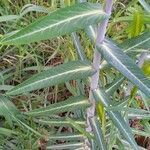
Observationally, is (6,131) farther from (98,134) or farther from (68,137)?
(98,134)

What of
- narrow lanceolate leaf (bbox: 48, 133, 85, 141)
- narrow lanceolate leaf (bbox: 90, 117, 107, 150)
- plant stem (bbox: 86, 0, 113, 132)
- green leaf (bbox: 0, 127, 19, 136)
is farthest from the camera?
green leaf (bbox: 0, 127, 19, 136)

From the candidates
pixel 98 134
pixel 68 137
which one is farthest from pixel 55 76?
pixel 68 137

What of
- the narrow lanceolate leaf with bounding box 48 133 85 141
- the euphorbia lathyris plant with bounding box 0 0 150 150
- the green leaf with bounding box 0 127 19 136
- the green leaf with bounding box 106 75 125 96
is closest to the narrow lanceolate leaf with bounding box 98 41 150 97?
the euphorbia lathyris plant with bounding box 0 0 150 150

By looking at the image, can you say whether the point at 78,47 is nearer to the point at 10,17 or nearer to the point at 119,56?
the point at 119,56

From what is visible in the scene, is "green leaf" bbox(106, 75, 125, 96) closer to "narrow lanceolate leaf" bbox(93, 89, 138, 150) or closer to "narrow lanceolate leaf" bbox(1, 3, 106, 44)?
"narrow lanceolate leaf" bbox(93, 89, 138, 150)

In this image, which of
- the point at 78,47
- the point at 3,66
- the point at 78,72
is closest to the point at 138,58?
the point at 78,47

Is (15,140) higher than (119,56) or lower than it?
lower

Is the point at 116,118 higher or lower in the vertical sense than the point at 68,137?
higher
